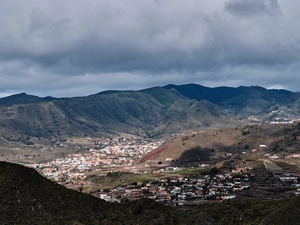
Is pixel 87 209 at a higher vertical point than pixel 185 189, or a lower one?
higher

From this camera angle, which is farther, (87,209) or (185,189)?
(185,189)

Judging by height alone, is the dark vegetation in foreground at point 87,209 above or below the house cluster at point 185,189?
above

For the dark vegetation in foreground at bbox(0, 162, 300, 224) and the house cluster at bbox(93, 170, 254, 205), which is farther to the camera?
the house cluster at bbox(93, 170, 254, 205)

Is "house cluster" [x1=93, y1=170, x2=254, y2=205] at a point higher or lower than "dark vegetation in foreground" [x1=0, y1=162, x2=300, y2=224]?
lower

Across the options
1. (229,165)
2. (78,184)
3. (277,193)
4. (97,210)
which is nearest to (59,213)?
(97,210)
